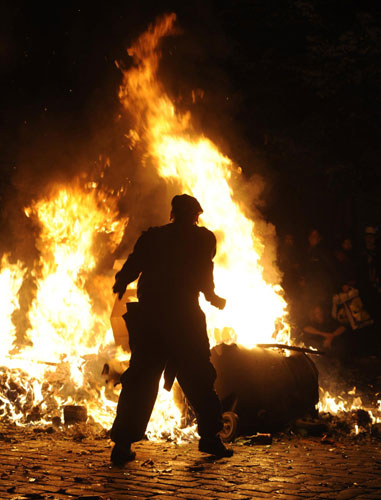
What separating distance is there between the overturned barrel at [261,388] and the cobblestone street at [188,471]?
451 millimetres

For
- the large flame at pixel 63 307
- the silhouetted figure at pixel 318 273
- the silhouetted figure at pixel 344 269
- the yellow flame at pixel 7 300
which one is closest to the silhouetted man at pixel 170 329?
the large flame at pixel 63 307

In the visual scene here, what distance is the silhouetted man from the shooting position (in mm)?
4754

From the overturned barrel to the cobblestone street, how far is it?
451mm

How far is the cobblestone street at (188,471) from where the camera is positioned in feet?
11.3

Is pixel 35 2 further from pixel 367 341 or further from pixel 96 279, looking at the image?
pixel 367 341

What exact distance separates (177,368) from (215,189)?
184 inches

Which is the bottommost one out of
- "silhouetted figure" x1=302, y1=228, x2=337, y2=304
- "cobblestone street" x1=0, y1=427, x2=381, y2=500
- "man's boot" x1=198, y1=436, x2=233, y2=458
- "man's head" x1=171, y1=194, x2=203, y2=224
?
"cobblestone street" x1=0, y1=427, x2=381, y2=500

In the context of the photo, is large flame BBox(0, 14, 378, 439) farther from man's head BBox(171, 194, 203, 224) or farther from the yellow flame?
man's head BBox(171, 194, 203, 224)

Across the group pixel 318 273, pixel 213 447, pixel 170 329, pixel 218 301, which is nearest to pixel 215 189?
pixel 318 273

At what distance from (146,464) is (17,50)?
11248 mm

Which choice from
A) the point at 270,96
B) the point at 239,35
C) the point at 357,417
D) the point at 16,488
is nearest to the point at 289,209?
the point at 270,96

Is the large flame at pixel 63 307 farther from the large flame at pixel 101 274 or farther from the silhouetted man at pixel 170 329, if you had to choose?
the silhouetted man at pixel 170 329

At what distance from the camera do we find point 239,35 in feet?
48.1

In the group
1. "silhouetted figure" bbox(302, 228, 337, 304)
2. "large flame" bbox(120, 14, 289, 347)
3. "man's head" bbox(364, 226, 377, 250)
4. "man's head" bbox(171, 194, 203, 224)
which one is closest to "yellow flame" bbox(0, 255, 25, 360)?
"large flame" bbox(120, 14, 289, 347)
